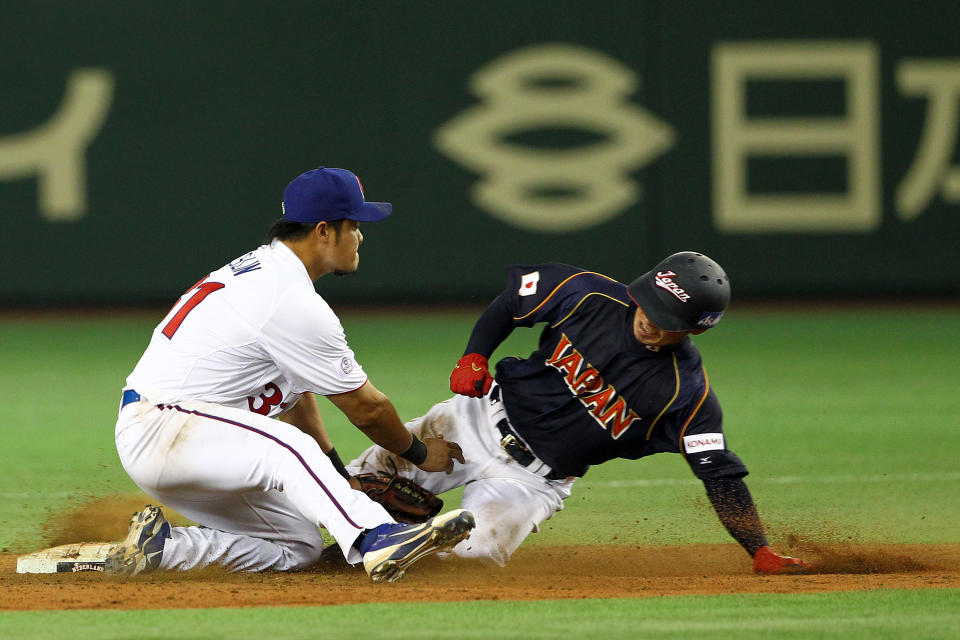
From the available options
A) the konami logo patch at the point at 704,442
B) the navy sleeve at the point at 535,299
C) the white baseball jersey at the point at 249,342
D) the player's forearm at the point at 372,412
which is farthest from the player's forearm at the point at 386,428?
the konami logo patch at the point at 704,442

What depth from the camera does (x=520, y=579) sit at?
576cm

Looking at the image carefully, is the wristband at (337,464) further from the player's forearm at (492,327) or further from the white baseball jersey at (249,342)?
the player's forearm at (492,327)

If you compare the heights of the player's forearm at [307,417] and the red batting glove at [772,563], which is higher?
the player's forearm at [307,417]

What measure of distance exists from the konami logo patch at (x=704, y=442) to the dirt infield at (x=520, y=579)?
1.72ft

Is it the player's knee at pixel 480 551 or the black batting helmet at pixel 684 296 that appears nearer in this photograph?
the black batting helmet at pixel 684 296

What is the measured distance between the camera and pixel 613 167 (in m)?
15.4

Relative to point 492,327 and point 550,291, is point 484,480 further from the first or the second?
point 550,291

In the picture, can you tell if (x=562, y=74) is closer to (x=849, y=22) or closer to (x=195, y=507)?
(x=849, y=22)

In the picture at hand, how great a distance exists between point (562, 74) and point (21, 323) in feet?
21.1

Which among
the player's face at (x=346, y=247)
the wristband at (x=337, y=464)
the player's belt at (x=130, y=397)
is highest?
the player's face at (x=346, y=247)

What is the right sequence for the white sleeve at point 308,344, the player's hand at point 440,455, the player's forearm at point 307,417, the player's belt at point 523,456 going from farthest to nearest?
the player's belt at point 523,456
the player's forearm at point 307,417
the player's hand at point 440,455
the white sleeve at point 308,344

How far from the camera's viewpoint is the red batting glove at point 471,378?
6.12 metres

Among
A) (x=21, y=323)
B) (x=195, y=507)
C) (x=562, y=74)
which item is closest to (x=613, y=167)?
(x=562, y=74)

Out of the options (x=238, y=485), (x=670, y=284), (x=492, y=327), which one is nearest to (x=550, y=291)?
(x=492, y=327)
